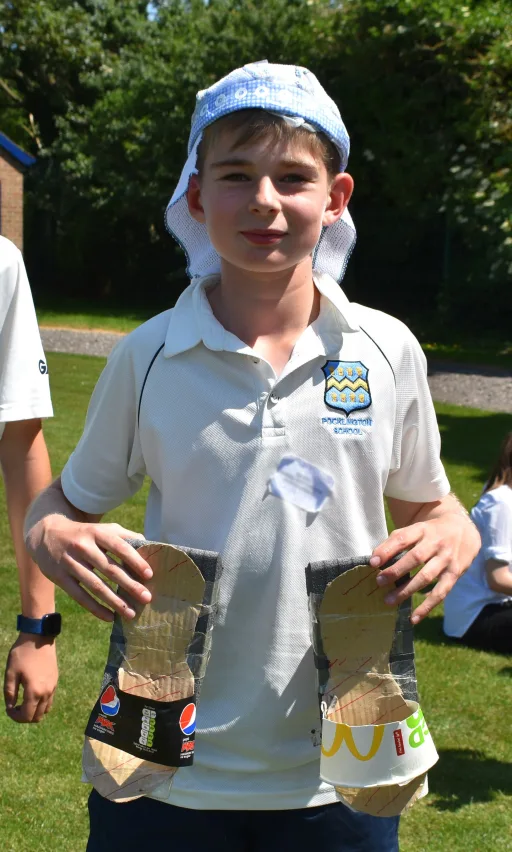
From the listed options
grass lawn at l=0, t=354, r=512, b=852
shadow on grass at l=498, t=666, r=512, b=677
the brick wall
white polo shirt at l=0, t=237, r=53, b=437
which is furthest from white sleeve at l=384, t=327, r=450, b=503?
the brick wall

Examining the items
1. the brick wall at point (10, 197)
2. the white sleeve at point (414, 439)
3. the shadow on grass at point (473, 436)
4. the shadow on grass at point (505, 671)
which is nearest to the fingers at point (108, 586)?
the white sleeve at point (414, 439)

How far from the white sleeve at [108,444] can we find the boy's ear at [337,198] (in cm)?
46

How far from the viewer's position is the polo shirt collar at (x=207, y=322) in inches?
75.3

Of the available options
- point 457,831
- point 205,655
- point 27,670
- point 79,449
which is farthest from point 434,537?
point 457,831

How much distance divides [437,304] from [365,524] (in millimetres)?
23048

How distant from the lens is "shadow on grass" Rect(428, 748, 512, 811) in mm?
4355

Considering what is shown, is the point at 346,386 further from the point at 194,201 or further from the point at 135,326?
the point at 135,326

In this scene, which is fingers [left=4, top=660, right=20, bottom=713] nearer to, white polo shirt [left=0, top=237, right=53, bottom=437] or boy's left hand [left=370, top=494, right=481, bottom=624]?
white polo shirt [left=0, top=237, right=53, bottom=437]

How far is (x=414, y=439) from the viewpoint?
2.03 meters

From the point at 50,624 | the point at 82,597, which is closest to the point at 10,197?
the point at 50,624

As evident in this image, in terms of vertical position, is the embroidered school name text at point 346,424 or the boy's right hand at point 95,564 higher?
the embroidered school name text at point 346,424

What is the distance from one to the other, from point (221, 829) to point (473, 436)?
1124 cm

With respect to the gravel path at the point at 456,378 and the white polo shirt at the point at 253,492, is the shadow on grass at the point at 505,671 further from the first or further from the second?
the gravel path at the point at 456,378

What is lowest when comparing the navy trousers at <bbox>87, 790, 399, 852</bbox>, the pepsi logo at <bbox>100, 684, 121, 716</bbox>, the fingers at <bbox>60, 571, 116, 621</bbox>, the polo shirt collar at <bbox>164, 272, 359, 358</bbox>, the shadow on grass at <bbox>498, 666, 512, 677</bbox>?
the shadow on grass at <bbox>498, 666, 512, 677</bbox>
